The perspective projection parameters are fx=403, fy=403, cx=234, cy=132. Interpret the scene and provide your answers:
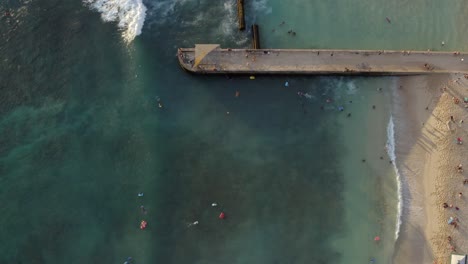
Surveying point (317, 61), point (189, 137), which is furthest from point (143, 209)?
point (317, 61)

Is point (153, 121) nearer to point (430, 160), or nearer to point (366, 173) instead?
point (366, 173)

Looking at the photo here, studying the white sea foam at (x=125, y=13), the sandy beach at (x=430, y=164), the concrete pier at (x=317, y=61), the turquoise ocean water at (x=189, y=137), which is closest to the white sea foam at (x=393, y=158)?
the sandy beach at (x=430, y=164)

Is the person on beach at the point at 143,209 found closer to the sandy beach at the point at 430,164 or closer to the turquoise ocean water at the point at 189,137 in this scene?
the turquoise ocean water at the point at 189,137

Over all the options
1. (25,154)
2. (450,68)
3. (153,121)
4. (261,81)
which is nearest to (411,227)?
(450,68)

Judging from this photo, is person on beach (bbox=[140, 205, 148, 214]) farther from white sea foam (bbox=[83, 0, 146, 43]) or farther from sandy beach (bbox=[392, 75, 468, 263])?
sandy beach (bbox=[392, 75, 468, 263])

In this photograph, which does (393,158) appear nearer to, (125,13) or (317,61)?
(317,61)
